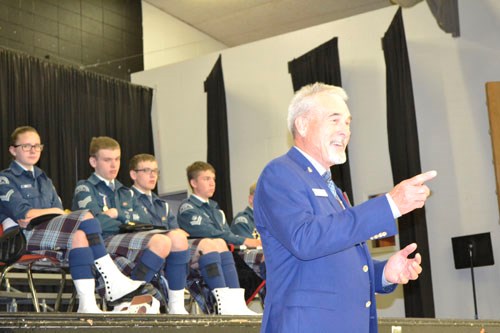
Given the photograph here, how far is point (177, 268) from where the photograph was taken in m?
4.28

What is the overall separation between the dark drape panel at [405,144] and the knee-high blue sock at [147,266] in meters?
4.01

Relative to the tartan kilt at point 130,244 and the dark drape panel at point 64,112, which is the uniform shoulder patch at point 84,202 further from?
the dark drape panel at point 64,112

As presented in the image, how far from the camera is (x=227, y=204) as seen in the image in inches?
354

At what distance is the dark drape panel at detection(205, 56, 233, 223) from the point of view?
9.05 m

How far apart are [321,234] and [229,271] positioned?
8.70 feet

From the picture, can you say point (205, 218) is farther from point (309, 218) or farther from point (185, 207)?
point (309, 218)

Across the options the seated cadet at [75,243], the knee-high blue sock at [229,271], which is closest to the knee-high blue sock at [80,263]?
the seated cadet at [75,243]

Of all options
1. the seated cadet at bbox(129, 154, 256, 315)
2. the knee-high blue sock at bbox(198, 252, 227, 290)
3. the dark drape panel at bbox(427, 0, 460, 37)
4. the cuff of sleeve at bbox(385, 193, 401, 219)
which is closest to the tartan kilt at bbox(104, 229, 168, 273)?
the seated cadet at bbox(129, 154, 256, 315)

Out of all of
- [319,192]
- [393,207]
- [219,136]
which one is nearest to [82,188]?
[319,192]

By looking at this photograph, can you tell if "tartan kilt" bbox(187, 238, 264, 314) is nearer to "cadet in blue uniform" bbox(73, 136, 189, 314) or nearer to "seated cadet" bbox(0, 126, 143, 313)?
"cadet in blue uniform" bbox(73, 136, 189, 314)

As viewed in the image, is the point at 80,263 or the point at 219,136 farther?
the point at 219,136

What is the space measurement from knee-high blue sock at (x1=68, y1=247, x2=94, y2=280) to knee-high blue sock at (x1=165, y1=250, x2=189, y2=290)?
60 cm

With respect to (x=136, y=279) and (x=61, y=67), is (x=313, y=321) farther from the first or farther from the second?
(x=61, y=67)

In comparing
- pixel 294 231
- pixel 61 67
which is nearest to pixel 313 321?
pixel 294 231
